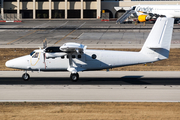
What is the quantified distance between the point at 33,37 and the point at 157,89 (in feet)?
145

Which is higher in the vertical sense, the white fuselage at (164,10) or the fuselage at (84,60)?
the white fuselage at (164,10)

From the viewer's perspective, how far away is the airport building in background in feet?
389

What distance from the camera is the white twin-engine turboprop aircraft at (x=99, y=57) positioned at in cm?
2859

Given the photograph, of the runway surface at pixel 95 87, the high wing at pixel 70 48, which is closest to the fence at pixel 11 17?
the runway surface at pixel 95 87

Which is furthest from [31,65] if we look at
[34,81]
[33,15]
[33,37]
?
[33,15]

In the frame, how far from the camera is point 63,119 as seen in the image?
18.6 meters

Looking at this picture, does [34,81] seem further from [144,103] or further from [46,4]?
[46,4]

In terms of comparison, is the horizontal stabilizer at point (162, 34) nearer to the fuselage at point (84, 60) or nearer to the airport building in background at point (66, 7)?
the fuselage at point (84, 60)

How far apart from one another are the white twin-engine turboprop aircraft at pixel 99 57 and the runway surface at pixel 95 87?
148cm

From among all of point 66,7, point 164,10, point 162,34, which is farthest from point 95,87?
point 66,7

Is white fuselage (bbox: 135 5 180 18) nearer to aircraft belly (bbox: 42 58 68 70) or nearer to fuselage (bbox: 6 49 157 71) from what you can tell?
fuselage (bbox: 6 49 157 71)

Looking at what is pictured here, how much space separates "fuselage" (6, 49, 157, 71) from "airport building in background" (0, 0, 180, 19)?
295 ft

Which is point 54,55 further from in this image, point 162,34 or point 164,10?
point 164,10

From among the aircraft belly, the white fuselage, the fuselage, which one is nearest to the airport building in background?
the white fuselage
